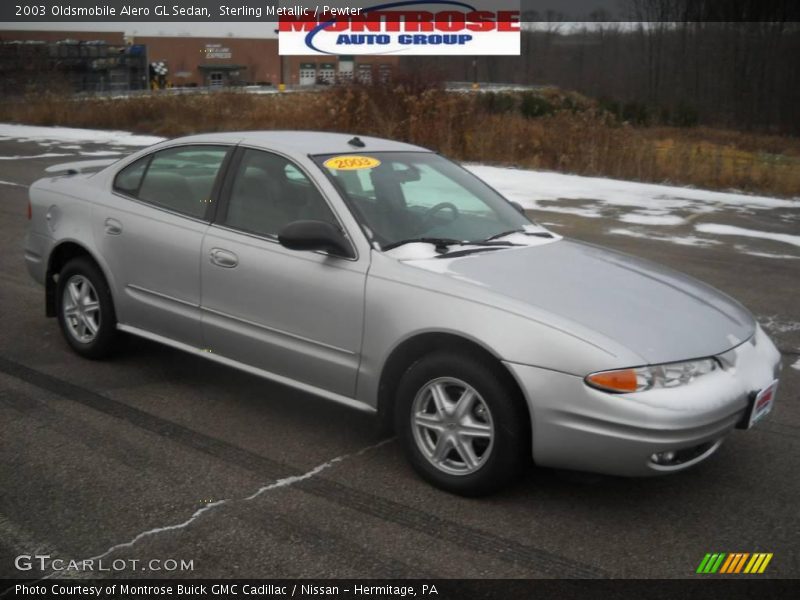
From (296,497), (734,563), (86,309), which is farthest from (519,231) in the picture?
(86,309)

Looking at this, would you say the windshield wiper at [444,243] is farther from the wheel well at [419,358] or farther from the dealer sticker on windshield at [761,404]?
the dealer sticker on windshield at [761,404]

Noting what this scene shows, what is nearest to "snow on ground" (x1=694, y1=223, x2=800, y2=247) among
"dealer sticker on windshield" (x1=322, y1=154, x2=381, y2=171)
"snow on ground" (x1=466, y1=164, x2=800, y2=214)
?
"snow on ground" (x1=466, y1=164, x2=800, y2=214)

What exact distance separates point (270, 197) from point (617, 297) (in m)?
1.91

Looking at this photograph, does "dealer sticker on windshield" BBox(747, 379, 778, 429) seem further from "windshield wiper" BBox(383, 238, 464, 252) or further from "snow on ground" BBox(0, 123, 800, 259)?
"snow on ground" BBox(0, 123, 800, 259)

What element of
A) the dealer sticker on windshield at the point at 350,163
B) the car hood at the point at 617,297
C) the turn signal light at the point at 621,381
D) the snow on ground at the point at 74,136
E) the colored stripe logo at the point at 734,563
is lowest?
the colored stripe logo at the point at 734,563

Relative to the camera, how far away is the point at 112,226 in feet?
17.7

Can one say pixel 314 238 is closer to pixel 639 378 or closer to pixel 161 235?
pixel 161 235

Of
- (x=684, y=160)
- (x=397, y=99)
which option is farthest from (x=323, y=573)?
(x=397, y=99)

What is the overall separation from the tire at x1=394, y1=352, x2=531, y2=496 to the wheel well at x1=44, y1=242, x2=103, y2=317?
2.82m

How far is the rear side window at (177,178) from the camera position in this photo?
505 cm

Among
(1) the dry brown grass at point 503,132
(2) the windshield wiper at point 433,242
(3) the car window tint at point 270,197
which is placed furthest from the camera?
(1) the dry brown grass at point 503,132

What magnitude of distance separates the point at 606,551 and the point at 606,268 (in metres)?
1.53

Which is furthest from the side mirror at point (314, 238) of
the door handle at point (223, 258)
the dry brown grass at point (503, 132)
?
the dry brown grass at point (503, 132)

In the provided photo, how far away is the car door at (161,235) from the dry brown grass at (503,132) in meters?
12.2
